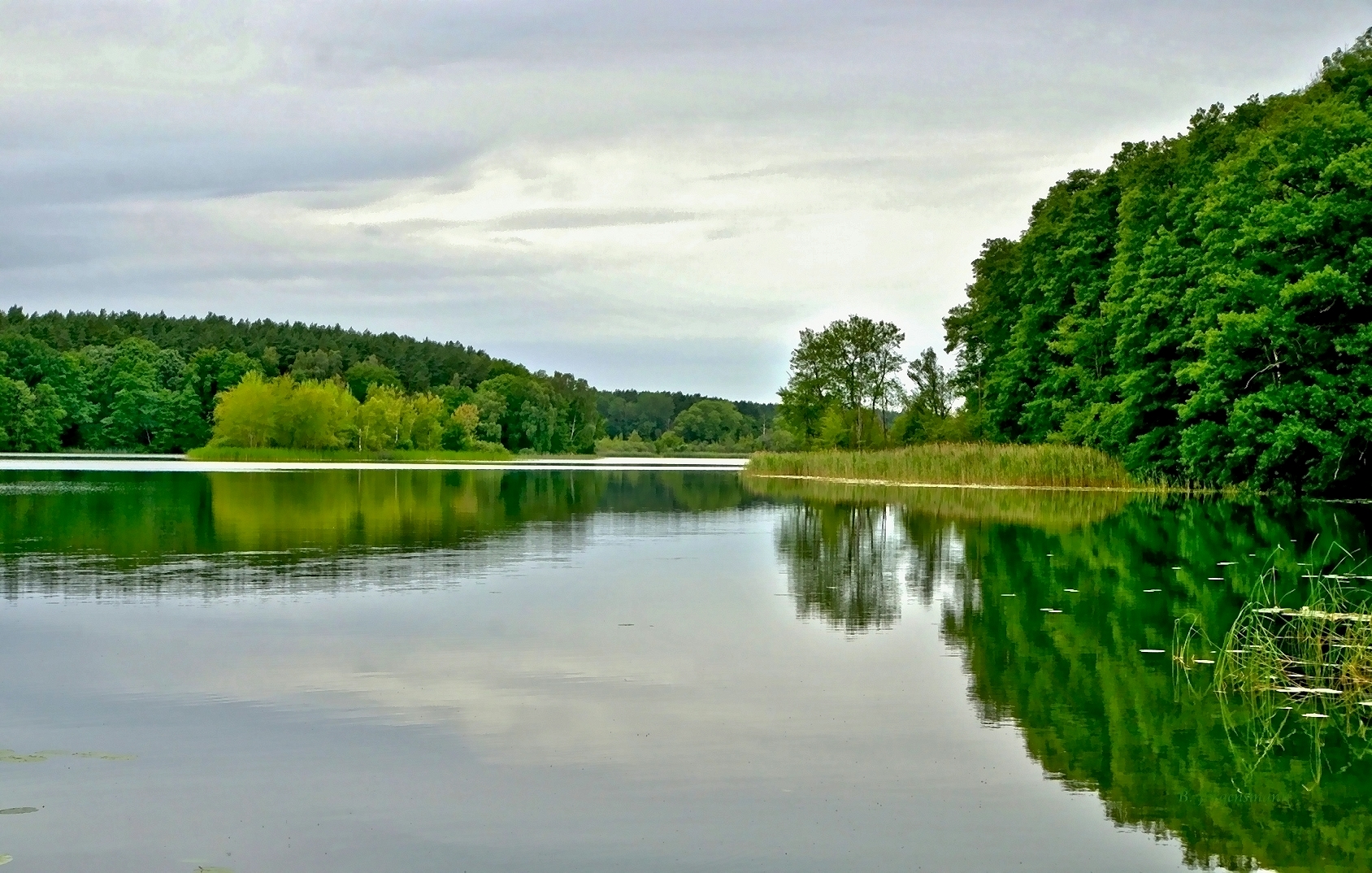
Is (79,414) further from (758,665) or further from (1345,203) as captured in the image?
(758,665)

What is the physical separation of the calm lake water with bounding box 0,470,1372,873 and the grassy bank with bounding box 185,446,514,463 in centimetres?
9051

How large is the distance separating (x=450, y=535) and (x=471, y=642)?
14.8m

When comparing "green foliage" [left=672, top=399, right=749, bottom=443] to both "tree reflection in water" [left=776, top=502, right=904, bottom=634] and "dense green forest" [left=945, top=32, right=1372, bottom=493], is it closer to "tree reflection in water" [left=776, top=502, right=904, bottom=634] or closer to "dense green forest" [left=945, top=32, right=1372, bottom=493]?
"dense green forest" [left=945, top=32, right=1372, bottom=493]

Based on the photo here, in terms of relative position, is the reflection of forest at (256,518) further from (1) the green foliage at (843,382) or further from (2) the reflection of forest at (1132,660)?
(1) the green foliage at (843,382)

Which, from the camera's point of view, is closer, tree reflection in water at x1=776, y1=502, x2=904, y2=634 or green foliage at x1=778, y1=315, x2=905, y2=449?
tree reflection in water at x1=776, y1=502, x2=904, y2=634

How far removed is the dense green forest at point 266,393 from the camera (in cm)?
11975

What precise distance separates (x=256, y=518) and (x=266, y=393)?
298 ft

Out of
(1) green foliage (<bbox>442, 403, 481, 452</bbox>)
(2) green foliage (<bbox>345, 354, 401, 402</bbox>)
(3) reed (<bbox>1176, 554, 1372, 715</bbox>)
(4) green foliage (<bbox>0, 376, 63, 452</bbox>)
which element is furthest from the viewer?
(2) green foliage (<bbox>345, 354, 401, 402</bbox>)

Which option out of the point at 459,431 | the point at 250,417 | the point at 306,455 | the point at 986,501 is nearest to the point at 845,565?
the point at 986,501

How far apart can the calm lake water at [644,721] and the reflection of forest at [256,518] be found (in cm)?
35

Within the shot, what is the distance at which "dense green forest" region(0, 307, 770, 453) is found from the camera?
119750 millimetres

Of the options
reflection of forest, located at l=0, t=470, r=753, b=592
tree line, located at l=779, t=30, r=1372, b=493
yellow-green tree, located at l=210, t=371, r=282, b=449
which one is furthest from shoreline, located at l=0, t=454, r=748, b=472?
tree line, located at l=779, t=30, r=1372, b=493

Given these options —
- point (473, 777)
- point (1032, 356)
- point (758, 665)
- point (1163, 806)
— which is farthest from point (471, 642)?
point (1032, 356)

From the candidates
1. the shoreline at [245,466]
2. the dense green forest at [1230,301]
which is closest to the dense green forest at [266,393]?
the shoreline at [245,466]
